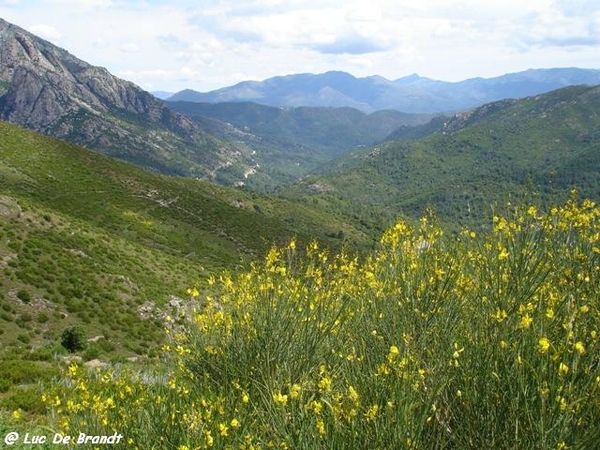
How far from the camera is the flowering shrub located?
4.55 metres

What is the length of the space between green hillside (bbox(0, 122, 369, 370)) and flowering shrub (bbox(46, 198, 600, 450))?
1.82m

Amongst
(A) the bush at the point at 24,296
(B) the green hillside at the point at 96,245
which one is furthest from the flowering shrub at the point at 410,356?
(A) the bush at the point at 24,296

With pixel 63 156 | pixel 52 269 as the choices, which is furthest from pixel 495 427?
pixel 63 156

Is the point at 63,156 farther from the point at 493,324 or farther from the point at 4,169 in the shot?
the point at 493,324

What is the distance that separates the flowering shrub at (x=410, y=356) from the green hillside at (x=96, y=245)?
1816 mm

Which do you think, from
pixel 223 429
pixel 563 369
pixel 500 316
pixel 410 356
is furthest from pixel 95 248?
pixel 563 369

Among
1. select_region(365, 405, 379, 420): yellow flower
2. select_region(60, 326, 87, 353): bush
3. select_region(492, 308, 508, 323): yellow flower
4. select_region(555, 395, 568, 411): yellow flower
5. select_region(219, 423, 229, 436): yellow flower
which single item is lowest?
select_region(60, 326, 87, 353): bush

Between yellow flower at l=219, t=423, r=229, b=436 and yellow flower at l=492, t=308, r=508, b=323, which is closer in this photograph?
Result: yellow flower at l=219, t=423, r=229, b=436

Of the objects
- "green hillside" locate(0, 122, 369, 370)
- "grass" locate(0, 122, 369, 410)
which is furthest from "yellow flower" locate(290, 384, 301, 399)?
"grass" locate(0, 122, 369, 410)

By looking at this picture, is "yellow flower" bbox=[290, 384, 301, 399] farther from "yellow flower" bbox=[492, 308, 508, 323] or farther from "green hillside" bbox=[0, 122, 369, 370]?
"green hillside" bbox=[0, 122, 369, 370]

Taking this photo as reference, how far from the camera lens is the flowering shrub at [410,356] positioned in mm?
4547

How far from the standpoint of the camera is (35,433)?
938 cm

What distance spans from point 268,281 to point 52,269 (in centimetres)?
2609

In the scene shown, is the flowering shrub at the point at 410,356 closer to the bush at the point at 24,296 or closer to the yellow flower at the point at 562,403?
the yellow flower at the point at 562,403
